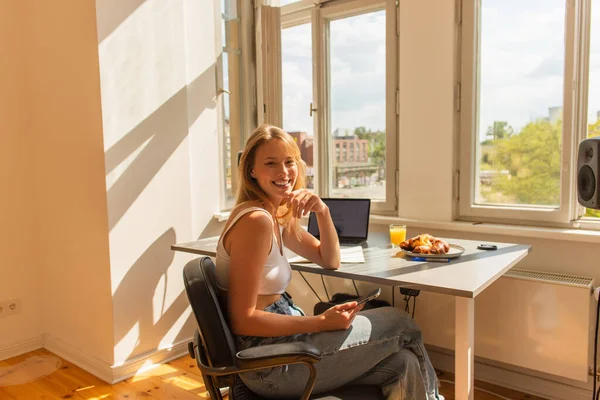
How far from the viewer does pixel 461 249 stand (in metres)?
2.06

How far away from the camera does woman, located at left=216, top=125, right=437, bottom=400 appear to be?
1363 millimetres

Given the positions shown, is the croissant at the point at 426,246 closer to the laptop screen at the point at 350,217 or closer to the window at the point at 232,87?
the laptop screen at the point at 350,217

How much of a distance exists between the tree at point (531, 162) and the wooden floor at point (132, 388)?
1020 millimetres

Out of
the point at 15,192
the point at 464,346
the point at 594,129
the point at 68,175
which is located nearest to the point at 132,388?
the point at 68,175

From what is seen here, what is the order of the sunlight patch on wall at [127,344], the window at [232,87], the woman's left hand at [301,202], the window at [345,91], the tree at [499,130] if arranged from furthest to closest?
the window at [232,87] < the window at [345,91] < the sunlight patch on wall at [127,344] < the tree at [499,130] < the woman's left hand at [301,202]

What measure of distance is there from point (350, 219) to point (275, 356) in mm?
1327

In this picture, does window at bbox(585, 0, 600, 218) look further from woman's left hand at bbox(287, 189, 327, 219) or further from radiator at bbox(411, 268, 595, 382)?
woman's left hand at bbox(287, 189, 327, 219)

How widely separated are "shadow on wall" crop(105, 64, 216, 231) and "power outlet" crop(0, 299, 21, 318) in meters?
0.95

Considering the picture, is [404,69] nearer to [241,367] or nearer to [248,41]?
[248,41]

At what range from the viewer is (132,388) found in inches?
101

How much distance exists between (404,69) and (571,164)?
103cm

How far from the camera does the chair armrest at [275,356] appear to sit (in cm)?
124

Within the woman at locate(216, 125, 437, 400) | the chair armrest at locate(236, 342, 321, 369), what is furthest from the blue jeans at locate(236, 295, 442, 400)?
the chair armrest at locate(236, 342, 321, 369)

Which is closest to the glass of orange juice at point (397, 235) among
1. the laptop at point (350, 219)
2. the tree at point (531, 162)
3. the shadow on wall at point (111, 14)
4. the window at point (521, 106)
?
the laptop at point (350, 219)
